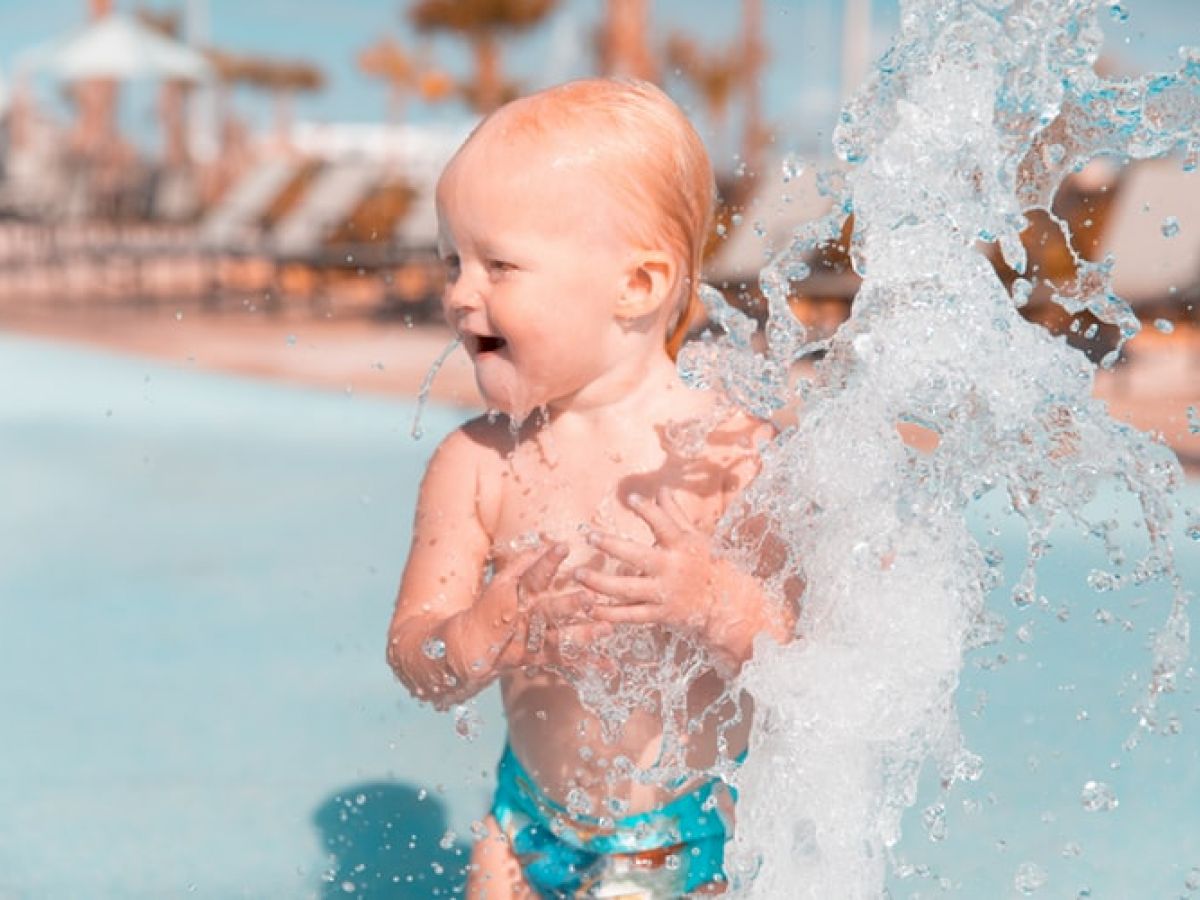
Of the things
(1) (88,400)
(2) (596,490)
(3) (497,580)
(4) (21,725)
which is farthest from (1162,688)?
(1) (88,400)

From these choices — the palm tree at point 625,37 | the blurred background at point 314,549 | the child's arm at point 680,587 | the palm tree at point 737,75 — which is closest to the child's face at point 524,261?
the child's arm at point 680,587

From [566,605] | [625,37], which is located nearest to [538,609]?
[566,605]

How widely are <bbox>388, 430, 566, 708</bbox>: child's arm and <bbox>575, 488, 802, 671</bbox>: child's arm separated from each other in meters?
0.06

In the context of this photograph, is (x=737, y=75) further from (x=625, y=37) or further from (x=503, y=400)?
(x=503, y=400)

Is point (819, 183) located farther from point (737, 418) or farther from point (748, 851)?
point (748, 851)

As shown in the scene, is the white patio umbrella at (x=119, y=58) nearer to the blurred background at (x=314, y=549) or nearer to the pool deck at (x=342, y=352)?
the blurred background at (x=314, y=549)

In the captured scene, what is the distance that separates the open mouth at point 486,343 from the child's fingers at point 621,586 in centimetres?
35

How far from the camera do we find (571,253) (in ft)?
5.95

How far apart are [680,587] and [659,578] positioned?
25mm

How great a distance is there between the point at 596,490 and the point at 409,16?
26.9 m

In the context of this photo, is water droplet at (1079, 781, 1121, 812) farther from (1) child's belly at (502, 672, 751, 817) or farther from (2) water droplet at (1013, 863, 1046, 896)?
(1) child's belly at (502, 672, 751, 817)

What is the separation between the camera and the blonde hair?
1.80 meters

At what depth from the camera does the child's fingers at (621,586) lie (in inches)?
63.2

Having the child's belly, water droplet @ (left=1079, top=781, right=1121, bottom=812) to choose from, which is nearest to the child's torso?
the child's belly
